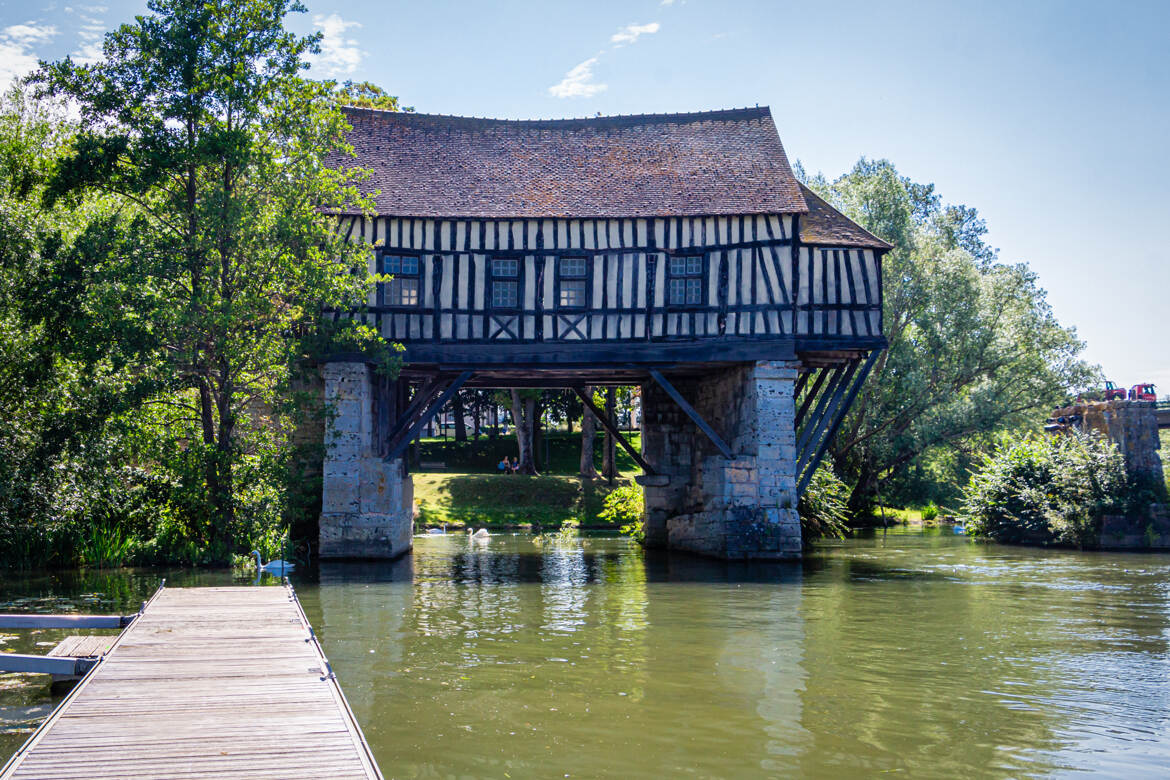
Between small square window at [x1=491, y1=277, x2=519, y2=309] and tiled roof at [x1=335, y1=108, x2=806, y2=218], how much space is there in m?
1.26

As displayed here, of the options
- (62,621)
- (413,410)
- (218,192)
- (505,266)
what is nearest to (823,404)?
(505,266)

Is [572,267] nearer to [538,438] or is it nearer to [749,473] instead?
[749,473]

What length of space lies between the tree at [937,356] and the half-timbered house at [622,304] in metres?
10.4

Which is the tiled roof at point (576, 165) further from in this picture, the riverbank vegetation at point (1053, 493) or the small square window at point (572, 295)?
the riverbank vegetation at point (1053, 493)

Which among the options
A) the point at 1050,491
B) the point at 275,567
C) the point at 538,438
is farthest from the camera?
the point at 538,438

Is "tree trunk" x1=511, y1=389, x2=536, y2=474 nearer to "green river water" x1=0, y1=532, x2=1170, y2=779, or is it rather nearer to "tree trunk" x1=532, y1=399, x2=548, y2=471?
"tree trunk" x1=532, y1=399, x2=548, y2=471

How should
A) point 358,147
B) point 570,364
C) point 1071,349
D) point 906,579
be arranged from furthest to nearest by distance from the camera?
point 1071,349
point 358,147
point 570,364
point 906,579

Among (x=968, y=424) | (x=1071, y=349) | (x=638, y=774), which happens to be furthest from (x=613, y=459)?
(x=638, y=774)

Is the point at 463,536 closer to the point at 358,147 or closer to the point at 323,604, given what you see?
the point at 358,147

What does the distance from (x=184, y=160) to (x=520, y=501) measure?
Answer: 716 inches

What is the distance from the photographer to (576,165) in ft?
62.9

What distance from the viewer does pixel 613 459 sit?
34.6 meters

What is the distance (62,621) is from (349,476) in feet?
30.7

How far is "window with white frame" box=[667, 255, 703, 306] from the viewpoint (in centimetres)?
1769
